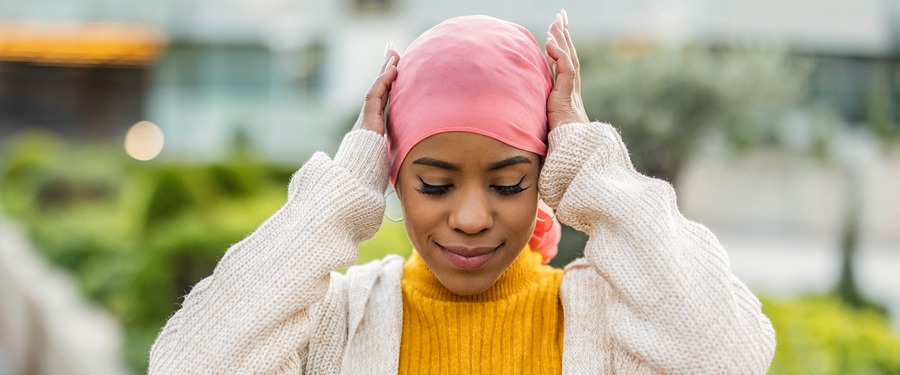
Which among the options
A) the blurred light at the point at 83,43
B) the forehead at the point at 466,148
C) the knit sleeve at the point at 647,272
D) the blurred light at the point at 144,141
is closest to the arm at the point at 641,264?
the knit sleeve at the point at 647,272

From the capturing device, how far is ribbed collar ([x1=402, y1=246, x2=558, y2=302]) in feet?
6.14

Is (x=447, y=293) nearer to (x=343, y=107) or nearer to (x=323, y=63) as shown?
(x=343, y=107)

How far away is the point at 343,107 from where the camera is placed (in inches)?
524

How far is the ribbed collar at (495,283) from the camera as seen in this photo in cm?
187

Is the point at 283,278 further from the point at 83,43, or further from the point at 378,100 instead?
the point at 83,43

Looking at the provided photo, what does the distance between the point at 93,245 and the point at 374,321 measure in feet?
25.4

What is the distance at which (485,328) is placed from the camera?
6.04ft

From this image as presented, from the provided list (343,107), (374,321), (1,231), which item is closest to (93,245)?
(1,231)

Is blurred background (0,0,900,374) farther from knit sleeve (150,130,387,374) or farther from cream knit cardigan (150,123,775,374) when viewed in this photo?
knit sleeve (150,130,387,374)

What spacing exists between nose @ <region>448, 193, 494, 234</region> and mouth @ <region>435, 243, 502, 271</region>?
0.15ft

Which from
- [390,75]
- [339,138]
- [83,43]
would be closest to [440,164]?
[390,75]

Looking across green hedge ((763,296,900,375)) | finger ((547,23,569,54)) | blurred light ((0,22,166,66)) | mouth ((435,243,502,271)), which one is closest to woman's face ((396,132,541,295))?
mouth ((435,243,502,271))

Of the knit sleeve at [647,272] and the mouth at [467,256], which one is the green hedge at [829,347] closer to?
the knit sleeve at [647,272]

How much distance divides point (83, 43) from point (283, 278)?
19.5 metres
